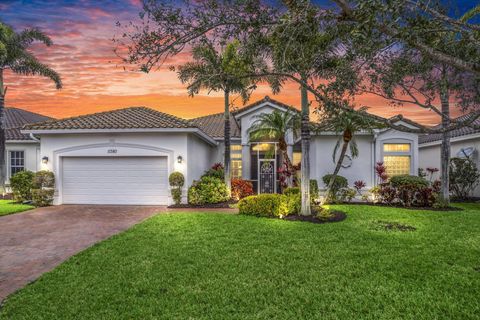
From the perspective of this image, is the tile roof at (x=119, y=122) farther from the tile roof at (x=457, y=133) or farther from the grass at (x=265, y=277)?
the tile roof at (x=457, y=133)

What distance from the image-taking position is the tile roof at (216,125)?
70.2ft

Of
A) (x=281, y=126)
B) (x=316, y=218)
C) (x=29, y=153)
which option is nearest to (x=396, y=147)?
(x=281, y=126)

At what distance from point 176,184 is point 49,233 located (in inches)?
240

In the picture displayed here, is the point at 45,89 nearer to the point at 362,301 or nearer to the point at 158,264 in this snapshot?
the point at 158,264

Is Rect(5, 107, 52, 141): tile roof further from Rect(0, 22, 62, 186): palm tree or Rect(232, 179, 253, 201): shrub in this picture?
Rect(232, 179, 253, 201): shrub

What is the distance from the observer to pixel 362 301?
4902 millimetres

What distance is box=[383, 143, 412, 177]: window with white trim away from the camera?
17766 millimetres

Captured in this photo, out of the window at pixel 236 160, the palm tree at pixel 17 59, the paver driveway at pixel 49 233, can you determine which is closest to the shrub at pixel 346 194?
the window at pixel 236 160

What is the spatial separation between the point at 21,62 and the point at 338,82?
21710mm

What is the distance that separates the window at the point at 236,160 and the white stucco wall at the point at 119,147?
15.3 ft

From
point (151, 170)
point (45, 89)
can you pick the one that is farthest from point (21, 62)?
point (151, 170)

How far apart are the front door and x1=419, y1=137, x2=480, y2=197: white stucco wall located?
12.0m

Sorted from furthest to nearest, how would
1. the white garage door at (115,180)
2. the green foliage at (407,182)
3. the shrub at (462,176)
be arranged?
the shrub at (462,176) < the white garage door at (115,180) < the green foliage at (407,182)

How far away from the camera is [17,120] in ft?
89.0
